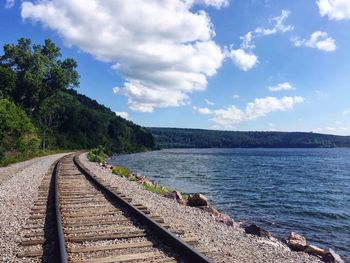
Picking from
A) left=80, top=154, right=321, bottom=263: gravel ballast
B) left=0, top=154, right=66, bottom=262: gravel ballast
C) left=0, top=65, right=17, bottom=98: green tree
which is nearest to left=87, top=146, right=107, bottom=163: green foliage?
left=0, top=65, right=17, bottom=98: green tree

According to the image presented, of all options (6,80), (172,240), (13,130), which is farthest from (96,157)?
(172,240)

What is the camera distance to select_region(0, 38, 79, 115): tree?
61.8 m

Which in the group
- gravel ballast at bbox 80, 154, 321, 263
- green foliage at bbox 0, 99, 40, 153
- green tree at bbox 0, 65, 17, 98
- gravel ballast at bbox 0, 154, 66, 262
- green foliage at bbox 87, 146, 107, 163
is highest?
green tree at bbox 0, 65, 17, 98

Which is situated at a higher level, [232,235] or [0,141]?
[0,141]

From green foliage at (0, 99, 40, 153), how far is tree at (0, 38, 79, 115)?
21.3 meters

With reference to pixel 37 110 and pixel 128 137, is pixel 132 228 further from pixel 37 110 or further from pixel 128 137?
pixel 128 137

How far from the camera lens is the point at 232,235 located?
32.8 ft

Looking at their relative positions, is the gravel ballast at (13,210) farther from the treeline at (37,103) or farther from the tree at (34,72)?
the tree at (34,72)

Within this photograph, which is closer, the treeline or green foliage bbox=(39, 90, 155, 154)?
the treeline

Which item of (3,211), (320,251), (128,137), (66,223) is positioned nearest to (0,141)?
(3,211)

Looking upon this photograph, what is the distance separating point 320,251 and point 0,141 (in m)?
29.4

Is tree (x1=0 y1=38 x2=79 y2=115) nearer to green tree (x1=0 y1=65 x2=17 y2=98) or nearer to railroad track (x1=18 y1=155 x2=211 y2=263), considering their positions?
green tree (x1=0 y1=65 x2=17 y2=98)

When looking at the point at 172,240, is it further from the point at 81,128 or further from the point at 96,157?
the point at 81,128

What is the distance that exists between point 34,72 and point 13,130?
2757 cm
